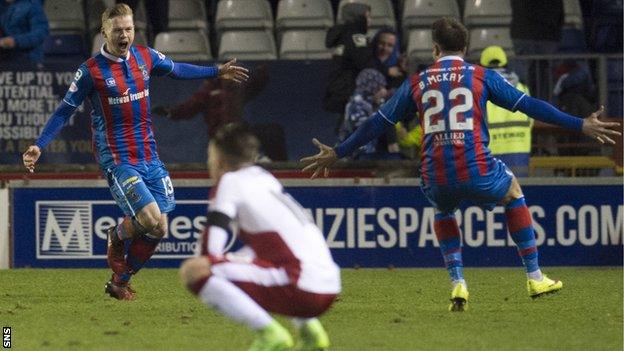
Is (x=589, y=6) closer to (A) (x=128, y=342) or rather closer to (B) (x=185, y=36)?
(B) (x=185, y=36)

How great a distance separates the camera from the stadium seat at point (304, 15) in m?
16.2

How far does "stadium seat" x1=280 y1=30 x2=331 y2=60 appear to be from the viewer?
15.7 metres

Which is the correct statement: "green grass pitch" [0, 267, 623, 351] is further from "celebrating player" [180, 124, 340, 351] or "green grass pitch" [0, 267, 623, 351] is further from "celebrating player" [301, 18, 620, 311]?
"celebrating player" [180, 124, 340, 351]

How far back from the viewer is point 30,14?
14.4m

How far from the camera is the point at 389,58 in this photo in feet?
45.8

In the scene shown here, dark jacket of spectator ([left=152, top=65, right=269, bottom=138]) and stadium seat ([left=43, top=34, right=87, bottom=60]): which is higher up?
stadium seat ([left=43, top=34, right=87, bottom=60])

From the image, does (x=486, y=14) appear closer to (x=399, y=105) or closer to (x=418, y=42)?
(x=418, y=42)

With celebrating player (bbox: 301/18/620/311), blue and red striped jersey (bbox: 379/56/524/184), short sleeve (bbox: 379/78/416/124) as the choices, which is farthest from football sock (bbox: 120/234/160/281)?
blue and red striped jersey (bbox: 379/56/524/184)

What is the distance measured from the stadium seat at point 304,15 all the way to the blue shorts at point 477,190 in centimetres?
714

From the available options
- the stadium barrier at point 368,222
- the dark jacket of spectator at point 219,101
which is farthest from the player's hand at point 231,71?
the dark jacket of spectator at point 219,101

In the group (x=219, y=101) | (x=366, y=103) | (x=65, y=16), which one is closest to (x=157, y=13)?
(x=65, y=16)

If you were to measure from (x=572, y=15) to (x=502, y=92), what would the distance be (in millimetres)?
7697

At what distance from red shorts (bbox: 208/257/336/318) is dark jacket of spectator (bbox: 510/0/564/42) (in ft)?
34.7

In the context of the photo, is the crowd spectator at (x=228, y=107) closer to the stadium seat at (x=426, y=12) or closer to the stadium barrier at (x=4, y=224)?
the stadium barrier at (x=4, y=224)
